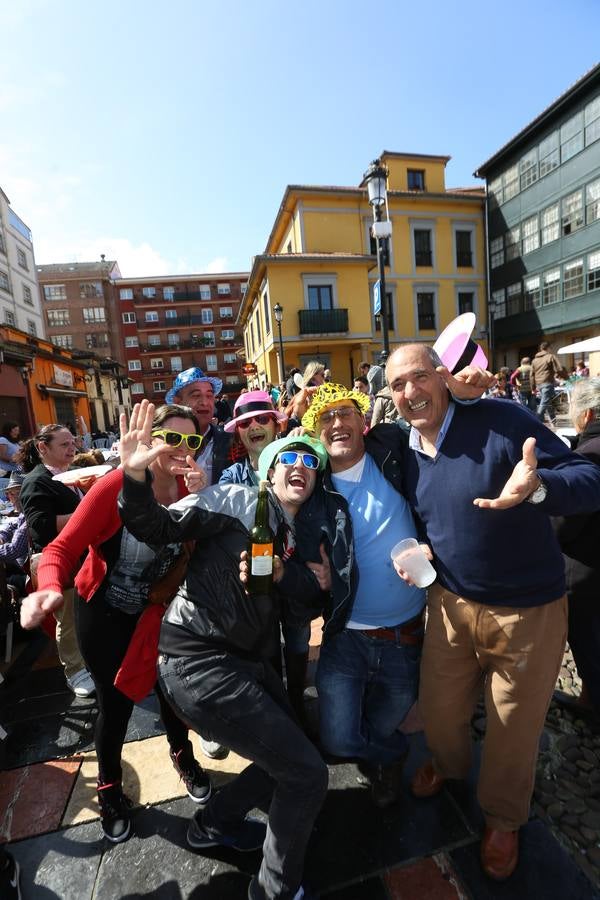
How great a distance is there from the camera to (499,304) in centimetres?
2691

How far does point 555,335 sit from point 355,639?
26192 millimetres

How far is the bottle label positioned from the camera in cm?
175

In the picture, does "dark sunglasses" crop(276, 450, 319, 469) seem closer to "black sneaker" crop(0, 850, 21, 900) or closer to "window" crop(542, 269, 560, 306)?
"black sneaker" crop(0, 850, 21, 900)

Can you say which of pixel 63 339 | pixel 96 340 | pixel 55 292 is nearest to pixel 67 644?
pixel 96 340

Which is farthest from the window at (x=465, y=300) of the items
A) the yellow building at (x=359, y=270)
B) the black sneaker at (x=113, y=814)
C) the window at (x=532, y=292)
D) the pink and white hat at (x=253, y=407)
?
the black sneaker at (x=113, y=814)

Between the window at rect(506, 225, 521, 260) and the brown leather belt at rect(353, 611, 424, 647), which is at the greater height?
the window at rect(506, 225, 521, 260)

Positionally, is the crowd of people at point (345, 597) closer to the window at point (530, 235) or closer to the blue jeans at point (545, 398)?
the blue jeans at point (545, 398)

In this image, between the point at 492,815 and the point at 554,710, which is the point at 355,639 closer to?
the point at 492,815

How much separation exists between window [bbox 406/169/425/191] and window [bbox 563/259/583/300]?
10157mm

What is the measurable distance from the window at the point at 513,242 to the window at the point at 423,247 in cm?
436

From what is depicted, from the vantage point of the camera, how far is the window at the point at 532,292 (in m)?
24.2

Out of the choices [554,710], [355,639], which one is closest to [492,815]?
[355,639]

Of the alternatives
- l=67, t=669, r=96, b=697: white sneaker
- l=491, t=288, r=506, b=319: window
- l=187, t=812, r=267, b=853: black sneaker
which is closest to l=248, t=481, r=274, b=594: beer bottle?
l=187, t=812, r=267, b=853: black sneaker

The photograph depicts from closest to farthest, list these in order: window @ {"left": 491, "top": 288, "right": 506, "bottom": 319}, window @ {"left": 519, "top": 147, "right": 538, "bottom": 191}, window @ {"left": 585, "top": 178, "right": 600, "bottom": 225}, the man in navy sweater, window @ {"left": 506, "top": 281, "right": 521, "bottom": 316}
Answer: the man in navy sweater, window @ {"left": 585, "top": 178, "right": 600, "bottom": 225}, window @ {"left": 519, "top": 147, "right": 538, "bottom": 191}, window @ {"left": 506, "top": 281, "right": 521, "bottom": 316}, window @ {"left": 491, "top": 288, "right": 506, "bottom": 319}
